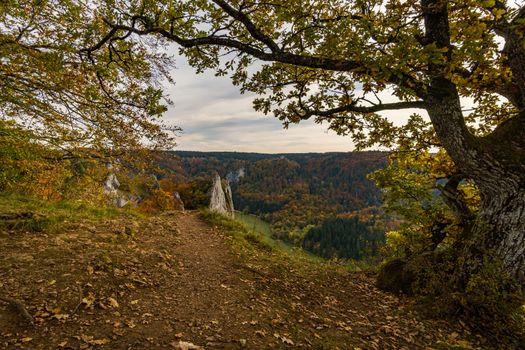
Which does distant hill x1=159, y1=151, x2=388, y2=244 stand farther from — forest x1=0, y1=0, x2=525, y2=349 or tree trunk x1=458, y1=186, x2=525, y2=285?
tree trunk x1=458, y1=186, x2=525, y2=285

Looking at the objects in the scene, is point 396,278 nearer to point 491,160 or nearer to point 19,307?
point 491,160

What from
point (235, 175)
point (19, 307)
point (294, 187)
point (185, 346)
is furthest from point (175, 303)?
point (235, 175)

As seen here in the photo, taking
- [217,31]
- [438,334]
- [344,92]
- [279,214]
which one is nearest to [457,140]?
[344,92]

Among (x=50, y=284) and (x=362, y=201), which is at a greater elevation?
(x=50, y=284)

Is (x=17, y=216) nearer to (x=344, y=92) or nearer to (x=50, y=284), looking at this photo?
(x=50, y=284)

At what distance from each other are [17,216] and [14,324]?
510 centimetres

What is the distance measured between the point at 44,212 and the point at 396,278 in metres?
11.3

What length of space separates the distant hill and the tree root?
325 ft

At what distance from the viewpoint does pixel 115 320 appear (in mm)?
4418

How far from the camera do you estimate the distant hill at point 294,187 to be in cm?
12344

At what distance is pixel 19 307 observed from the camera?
4.14 meters

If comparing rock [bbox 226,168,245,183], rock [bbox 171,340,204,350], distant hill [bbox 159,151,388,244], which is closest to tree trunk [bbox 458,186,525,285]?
rock [bbox 171,340,204,350]

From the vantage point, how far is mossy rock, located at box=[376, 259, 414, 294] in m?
7.76

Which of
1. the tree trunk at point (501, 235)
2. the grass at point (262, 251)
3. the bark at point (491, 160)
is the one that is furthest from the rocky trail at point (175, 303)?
the bark at point (491, 160)
